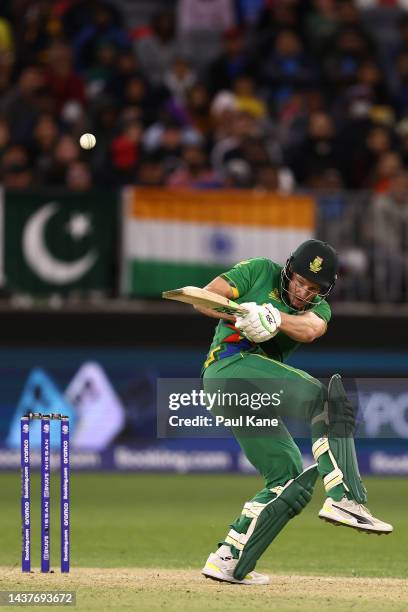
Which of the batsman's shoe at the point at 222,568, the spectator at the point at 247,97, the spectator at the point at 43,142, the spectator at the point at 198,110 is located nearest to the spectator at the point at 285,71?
the spectator at the point at 247,97

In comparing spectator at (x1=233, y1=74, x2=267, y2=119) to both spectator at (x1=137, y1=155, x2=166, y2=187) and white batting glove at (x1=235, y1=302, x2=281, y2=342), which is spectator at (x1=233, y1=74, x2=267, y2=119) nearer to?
spectator at (x1=137, y1=155, x2=166, y2=187)

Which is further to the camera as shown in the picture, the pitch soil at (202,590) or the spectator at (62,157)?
the spectator at (62,157)

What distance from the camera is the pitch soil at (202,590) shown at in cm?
776

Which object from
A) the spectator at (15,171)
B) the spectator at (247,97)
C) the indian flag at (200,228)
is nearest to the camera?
the indian flag at (200,228)

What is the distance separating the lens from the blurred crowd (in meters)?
15.2

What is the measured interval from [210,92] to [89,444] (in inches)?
184

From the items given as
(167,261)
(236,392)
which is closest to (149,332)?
(167,261)

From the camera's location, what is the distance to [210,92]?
675 inches

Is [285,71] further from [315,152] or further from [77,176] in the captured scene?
[77,176]

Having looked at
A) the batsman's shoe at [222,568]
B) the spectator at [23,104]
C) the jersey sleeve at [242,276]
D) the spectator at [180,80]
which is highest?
the spectator at [180,80]

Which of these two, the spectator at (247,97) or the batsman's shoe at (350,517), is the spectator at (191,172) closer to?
the spectator at (247,97)

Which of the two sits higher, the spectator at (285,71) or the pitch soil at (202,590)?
the spectator at (285,71)

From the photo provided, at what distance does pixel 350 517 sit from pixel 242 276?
1423 millimetres

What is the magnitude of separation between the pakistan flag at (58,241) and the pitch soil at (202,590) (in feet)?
18.5
